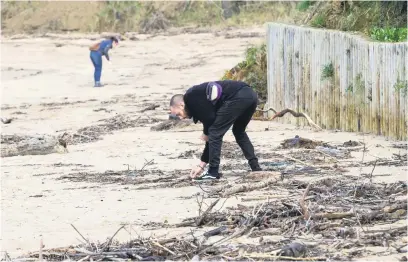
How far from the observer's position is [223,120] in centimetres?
1134

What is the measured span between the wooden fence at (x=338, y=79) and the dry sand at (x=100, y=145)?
1.16 ft

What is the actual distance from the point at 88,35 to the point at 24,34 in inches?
116

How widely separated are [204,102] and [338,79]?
16.2 ft

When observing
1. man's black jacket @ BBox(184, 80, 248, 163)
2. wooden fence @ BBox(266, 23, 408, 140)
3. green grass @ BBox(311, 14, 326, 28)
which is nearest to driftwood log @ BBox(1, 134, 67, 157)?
wooden fence @ BBox(266, 23, 408, 140)

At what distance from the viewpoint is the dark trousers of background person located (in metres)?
28.5

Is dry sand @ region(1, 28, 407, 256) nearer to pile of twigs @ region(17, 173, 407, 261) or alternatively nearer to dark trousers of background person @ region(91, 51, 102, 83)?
dark trousers of background person @ region(91, 51, 102, 83)

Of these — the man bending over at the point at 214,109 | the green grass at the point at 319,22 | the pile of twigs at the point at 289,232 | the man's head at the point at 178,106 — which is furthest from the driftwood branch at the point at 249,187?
the green grass at the point at 319,22

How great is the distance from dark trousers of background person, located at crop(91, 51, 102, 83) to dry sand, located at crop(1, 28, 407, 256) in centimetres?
36

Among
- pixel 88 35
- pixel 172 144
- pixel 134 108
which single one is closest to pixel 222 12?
pixel 88 35

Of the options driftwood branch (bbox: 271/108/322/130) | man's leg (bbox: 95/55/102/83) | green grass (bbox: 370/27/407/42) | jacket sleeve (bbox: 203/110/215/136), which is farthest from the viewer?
man's leg (bbox: 95/55/102/83)

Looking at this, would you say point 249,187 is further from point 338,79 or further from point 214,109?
point 338,79

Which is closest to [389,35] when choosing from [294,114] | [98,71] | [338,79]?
[338,79]

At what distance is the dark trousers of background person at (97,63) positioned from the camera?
28.5 metres

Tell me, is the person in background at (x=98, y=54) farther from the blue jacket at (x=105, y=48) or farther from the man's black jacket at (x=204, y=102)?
the man's black jacket at (x=204, y=102)
